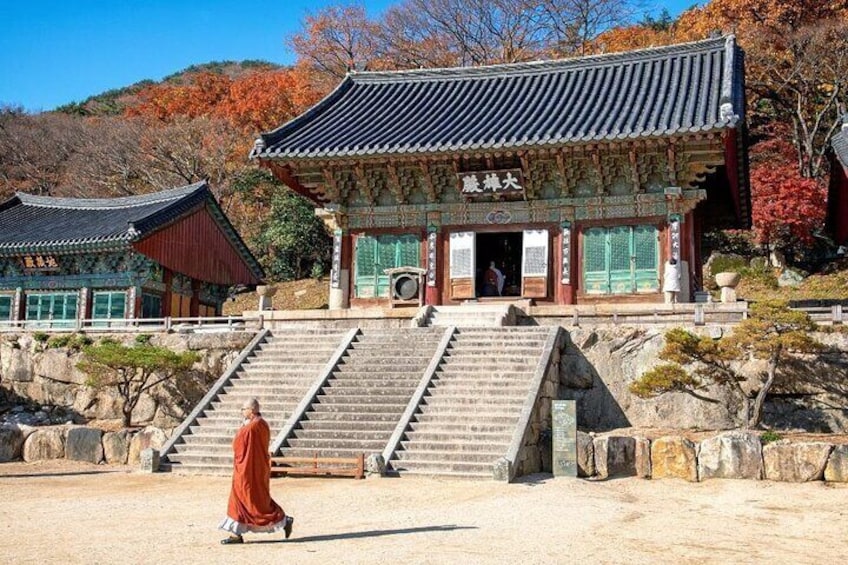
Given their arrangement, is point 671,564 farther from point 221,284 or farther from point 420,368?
point 221,284

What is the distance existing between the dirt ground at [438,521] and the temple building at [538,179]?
28.6ft

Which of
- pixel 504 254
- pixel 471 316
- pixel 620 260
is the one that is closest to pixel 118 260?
pixel 504 254

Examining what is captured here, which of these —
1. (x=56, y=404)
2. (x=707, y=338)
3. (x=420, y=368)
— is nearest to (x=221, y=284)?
(x=56, y=404)

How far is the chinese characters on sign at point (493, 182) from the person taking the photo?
20500mm

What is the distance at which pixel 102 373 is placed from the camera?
1814 cm

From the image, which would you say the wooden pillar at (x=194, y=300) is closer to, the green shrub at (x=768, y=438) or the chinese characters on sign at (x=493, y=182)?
the chinese characters on sign at (x=493, y=182)

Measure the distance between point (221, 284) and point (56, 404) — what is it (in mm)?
10311

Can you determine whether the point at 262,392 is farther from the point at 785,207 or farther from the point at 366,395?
the point at 785,207

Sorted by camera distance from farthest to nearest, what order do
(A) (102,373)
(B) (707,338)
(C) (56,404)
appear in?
(C) (56,404)
(A) (102,373)
(B) (707,338)

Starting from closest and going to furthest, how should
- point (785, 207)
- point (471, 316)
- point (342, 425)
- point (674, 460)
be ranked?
1. point (674, 460)
2. point (342, 425)
3. point (471, 316)
4. point (785, 207)

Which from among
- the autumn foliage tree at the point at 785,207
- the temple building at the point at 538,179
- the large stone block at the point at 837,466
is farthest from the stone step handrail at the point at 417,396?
the autumn foliage tree at the point at 785,207

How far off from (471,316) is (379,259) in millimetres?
4068

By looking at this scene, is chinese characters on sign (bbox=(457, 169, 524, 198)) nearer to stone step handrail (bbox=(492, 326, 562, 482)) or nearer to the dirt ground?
stone step handrail (bbox=(492, 326, 562, 482))

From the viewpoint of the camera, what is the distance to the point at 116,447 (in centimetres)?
1552
